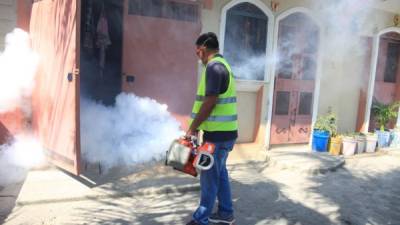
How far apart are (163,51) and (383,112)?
6.73 metres

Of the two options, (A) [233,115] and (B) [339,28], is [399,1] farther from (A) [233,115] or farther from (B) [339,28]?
(A) [233,115]

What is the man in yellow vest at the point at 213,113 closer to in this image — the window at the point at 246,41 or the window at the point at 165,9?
the window at the point at 165,9

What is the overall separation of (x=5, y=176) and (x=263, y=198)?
387 centimetres

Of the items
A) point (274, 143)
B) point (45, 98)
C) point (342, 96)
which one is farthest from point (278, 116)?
point (45, 98)

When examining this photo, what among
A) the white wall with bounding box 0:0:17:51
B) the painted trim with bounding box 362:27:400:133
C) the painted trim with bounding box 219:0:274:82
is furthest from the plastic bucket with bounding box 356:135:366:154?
the white wall with bounding box 0:0:17:51

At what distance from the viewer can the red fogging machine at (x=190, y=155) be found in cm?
367

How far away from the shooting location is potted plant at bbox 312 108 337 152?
846 centimetres

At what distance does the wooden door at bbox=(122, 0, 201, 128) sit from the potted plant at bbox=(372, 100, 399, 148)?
5.85 meters

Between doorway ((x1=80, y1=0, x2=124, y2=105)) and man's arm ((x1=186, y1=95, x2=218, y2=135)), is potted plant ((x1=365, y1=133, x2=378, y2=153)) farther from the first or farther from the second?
man's arm ((x1=186, y1=95, x2=218, y2=135))

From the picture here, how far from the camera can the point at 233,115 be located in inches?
151

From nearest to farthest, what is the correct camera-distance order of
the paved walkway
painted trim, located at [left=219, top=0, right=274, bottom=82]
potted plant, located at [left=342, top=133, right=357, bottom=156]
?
the paved walkway
painted trim, located at [left=219, top=0, right=274, bottom=82]
potted plant, located at [left=342, top=133, right=357, bottom=156]

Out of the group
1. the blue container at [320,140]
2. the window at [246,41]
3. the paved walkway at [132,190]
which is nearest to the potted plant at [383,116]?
the blue container at [320,140]

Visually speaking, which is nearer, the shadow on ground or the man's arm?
the man's arm

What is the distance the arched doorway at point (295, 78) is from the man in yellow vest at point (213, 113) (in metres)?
4.51
